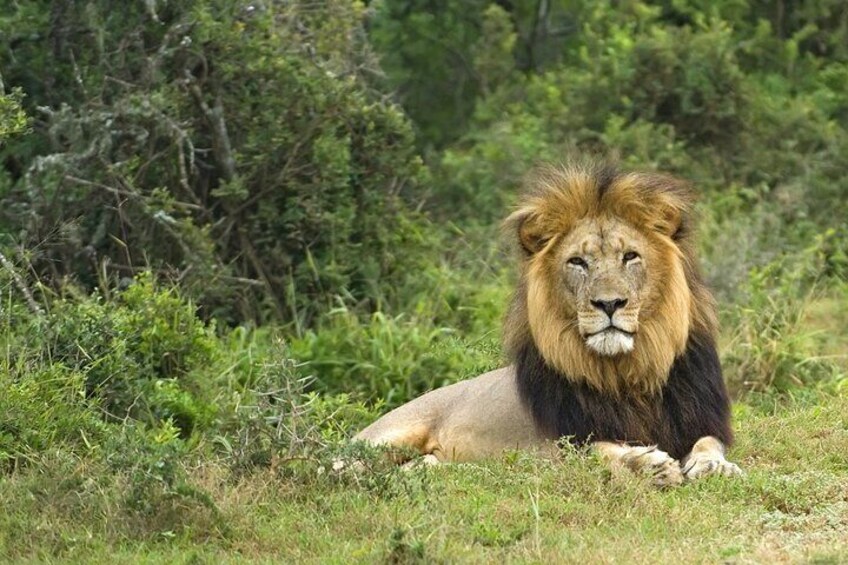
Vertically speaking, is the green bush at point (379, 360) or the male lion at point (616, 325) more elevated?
the male lion at point (616, 325)

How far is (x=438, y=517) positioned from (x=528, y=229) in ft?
5.10

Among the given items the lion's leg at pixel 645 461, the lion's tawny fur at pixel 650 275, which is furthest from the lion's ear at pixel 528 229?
the lion's leg at pixel 645 461

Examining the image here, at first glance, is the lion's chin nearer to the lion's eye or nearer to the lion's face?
the lion's face

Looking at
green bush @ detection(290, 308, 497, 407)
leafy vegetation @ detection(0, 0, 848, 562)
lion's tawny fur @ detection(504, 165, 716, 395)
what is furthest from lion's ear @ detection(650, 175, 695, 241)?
A: green bush @ detection(290, 308, 497, 407)

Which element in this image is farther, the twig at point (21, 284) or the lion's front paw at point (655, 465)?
the twig at point (21, 284)

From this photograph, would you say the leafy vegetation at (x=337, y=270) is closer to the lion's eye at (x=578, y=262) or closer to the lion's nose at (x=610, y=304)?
the lion's nose at (x=610, y=304)

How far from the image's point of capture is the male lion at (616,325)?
615 cm

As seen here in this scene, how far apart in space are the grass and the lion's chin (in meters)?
0.46

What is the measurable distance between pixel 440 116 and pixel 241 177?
272 inches

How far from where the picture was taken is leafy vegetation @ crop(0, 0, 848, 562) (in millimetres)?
5363

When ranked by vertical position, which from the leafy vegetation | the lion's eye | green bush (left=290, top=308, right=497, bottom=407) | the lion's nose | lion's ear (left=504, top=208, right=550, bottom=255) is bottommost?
green bush (left=290, top=308, right=497, bottom=407)

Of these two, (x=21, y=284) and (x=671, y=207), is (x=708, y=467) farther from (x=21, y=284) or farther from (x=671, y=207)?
(x=21, y=284)

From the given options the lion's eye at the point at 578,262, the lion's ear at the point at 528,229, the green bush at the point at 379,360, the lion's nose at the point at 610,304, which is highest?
the lion's ear at the point at 528,229

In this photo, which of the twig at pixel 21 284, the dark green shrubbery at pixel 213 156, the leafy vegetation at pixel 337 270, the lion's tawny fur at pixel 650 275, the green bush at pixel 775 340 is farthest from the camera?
the green bush at pixel 775 340
